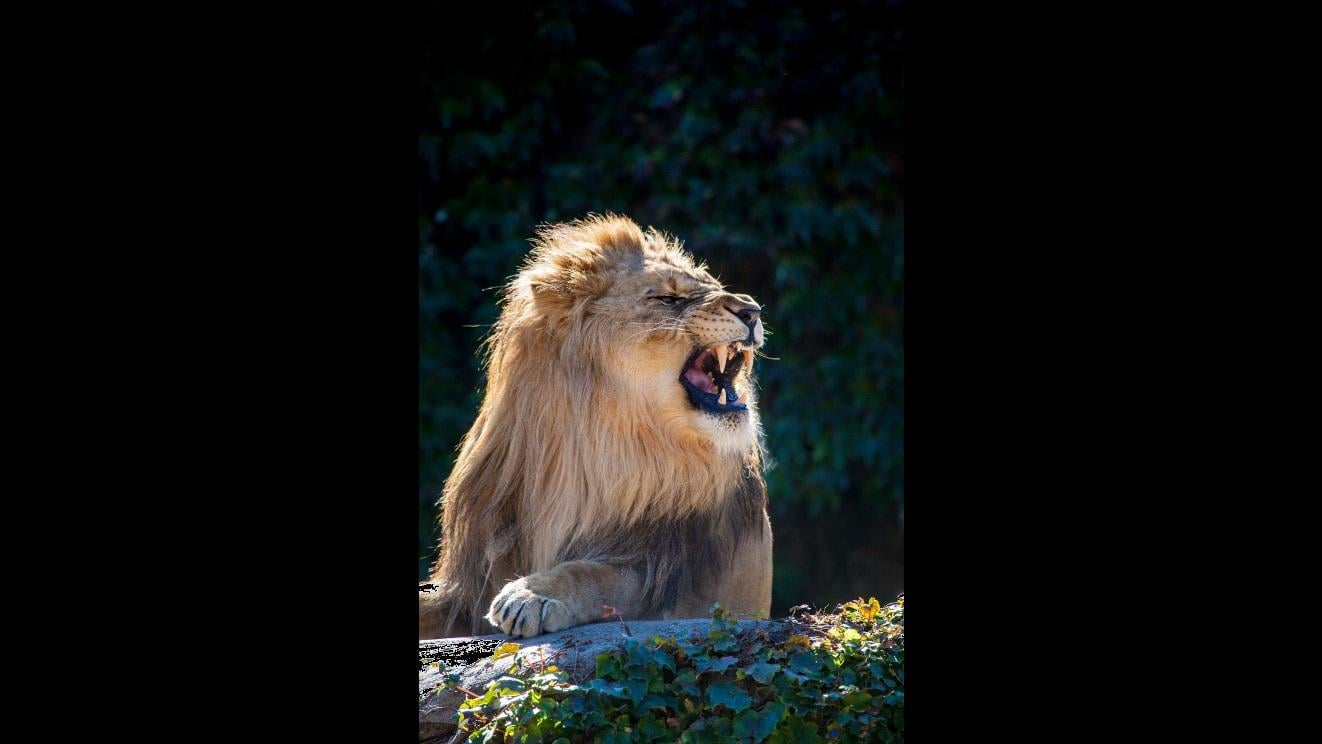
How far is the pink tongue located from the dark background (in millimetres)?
2757

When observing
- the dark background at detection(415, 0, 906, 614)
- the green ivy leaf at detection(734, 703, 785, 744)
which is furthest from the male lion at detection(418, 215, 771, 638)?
the dark background at detection(415, 0, 906, 614)

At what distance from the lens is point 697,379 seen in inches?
123

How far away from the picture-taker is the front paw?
271 cm

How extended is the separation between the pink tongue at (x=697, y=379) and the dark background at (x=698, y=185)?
2.76 m

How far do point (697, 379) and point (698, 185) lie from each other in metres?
3.05

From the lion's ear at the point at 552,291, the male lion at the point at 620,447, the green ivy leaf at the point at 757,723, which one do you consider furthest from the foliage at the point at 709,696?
the lion's ear at the point at 552,291

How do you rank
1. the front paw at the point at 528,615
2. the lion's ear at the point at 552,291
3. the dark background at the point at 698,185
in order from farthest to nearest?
the dark background at the point at 698,185
the lion's ear at the point at 552,291
the front paw at the point at 528,615

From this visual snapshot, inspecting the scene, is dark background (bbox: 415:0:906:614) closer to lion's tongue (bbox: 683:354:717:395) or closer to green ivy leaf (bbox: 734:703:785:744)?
lion's tongue (bbox: 683:354:717:395)

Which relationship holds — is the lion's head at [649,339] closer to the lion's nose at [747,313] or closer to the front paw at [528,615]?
the lion's nose at [747,313]

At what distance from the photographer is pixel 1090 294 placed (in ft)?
6.04

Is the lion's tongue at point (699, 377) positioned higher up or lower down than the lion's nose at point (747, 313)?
lower down

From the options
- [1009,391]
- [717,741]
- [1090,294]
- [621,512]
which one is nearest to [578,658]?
[717,741]

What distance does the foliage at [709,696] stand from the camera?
2359mm

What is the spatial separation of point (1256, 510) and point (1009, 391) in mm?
363
